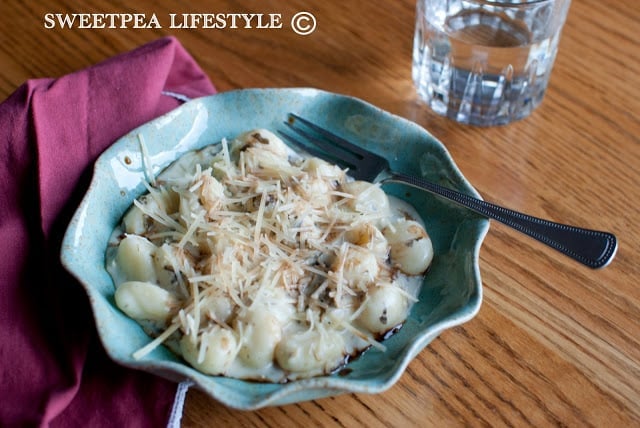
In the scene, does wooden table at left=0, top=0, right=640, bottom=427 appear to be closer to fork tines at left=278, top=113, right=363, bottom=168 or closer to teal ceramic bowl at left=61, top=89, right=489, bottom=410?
teal ceramic bowl at left=61, top=89, right=489, bottom=410

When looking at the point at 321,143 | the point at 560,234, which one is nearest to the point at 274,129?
the point at 321,143

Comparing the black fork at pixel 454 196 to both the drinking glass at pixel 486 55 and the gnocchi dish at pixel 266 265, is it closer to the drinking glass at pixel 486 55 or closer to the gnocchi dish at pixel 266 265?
the gnocchi dish at pixel 266 265

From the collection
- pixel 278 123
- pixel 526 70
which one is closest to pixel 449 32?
pixel 526 70

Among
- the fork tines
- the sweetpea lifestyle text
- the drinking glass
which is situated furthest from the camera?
the sweetpea lifestyle text

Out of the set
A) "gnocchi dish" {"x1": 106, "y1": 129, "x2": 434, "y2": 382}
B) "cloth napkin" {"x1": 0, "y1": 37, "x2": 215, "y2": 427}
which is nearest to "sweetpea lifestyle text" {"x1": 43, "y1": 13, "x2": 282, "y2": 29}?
"cloth napkin" {"x1": 0, "y1": 37, "x2": 215, "y2": 427}

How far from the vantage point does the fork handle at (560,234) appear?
0.95 meters

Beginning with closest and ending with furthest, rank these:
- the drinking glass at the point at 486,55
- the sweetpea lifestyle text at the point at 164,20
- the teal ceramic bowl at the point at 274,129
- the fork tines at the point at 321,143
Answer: the teal ceramic bowl at the point at 274,129 < the fork tines at the point at 321,143 < the drinking glass at the point at 486,55 < the sweetpea lifestyle text at the point at 164,20

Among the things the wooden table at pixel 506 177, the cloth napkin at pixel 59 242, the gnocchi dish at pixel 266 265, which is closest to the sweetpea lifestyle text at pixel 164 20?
the wooden table at pixel 506 177

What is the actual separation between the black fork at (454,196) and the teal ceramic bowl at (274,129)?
0.02m

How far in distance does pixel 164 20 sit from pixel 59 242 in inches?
24.9

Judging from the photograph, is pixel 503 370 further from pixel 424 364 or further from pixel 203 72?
pixel 203 72

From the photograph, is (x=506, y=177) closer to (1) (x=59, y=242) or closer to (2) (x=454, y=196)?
(2) (x=454, y=196)

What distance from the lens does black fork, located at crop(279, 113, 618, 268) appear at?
37.8 inches

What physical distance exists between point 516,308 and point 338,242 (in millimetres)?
257
